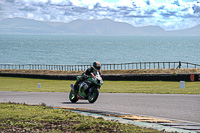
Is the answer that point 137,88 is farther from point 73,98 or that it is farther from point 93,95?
point 93,95

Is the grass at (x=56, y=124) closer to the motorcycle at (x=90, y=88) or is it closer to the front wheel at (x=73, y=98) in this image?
the motorcycle at (x=90, y=88)

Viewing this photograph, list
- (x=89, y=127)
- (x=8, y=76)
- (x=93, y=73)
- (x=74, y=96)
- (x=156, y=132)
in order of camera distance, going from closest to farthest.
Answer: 1. (x=156, y=132)
2. (x=89, y=127)
3. (x=93, y=73)
4. (x=74, y=96)
5. (x=8, y=76)

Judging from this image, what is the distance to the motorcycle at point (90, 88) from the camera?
13633 mm

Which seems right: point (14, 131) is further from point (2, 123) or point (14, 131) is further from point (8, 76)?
point (8, 76)

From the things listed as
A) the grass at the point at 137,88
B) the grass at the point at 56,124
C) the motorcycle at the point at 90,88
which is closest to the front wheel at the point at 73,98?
the motorcycle at the point at 90,88

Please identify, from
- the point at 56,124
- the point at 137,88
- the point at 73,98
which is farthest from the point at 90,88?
the point at 137,88

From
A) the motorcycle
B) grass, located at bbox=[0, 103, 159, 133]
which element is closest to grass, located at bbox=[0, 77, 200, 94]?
the motorcycle

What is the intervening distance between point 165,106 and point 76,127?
517cm

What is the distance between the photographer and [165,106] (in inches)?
496

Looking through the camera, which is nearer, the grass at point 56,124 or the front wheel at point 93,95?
the grass at point 56,124

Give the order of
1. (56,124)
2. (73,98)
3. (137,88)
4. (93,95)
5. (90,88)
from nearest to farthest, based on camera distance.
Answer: (56,124) < (90,88) < (93,95) < (73,98) < (137,88)

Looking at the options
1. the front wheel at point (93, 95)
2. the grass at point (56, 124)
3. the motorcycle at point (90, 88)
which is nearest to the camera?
the grass at point (56, 124)

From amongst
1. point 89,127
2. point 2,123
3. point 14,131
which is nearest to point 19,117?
point 2,123

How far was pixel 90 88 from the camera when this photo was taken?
14.1 metres
